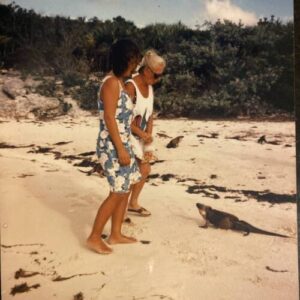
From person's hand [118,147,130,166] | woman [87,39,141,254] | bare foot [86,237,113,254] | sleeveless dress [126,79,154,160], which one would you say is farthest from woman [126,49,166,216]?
bare foot [86,237,113,254]

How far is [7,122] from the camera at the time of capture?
2637mm

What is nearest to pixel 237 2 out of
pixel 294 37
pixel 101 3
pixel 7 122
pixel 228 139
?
pixel 294 37

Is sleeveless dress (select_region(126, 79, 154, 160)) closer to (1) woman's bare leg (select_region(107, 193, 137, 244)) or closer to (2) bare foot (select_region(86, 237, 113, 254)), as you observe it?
(1) woman's bare leg (select_region(107, 193, 137, 244))

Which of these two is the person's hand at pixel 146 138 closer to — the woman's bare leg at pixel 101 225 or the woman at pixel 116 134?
the woman at pixel 116 134

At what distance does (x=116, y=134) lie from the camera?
230cm

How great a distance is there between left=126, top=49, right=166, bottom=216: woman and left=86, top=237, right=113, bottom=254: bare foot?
1.32ft

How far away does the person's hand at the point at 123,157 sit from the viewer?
2.33 meters

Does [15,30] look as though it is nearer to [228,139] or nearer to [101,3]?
[101,3]

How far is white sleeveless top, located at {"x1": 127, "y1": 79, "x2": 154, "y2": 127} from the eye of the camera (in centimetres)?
254

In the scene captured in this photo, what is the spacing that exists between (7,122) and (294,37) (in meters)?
1.57

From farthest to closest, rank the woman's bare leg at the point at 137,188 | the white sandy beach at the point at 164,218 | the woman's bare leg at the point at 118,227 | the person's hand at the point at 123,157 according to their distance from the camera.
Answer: the woman's bare leg at the point at 137,188 < the woman's bare leg at the point at 118,227 < the person's hand at the point at 123,157 < the white sandy beach at the point at 164,218

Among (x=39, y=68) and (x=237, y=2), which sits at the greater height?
(x=237, y=2)

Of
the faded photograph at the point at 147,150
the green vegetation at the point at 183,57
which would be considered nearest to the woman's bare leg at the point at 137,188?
the faded photograph at the point at 147,150

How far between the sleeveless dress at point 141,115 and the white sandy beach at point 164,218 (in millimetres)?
319
